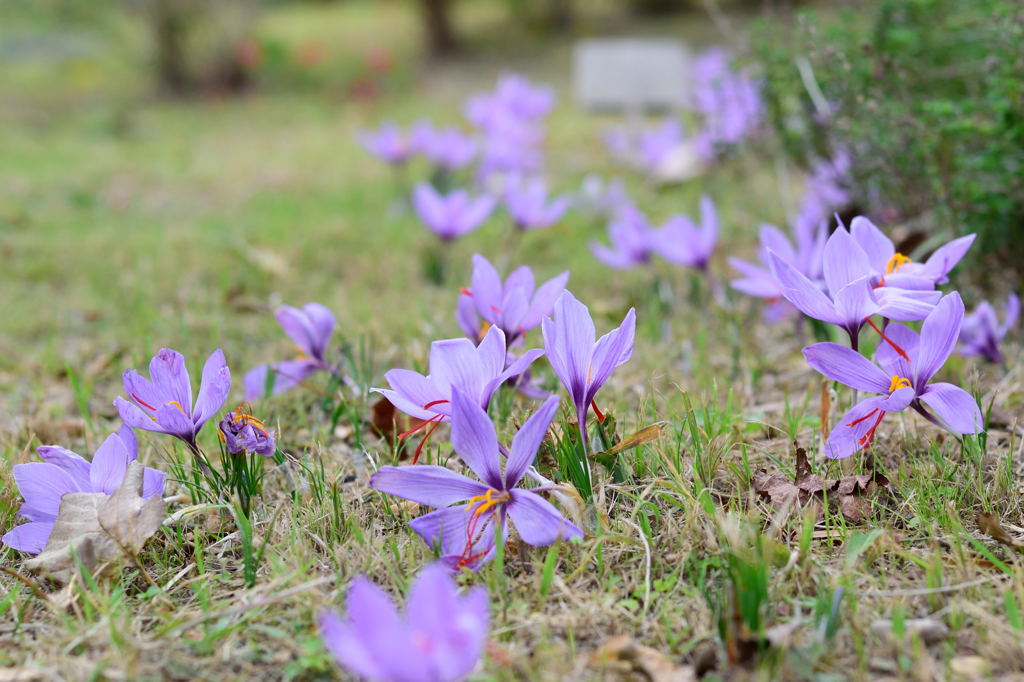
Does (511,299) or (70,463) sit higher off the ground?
(511,299)

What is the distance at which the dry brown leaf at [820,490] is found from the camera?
55.8 inches

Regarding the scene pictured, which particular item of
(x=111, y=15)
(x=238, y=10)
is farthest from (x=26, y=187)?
(x=111, y=15)

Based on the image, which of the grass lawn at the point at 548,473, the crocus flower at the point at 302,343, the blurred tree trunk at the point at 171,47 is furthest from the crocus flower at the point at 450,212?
the blurred tree trunk at the point at 171,47

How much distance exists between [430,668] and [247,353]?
6.01 ft

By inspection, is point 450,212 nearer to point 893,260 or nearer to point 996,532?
point 893,260

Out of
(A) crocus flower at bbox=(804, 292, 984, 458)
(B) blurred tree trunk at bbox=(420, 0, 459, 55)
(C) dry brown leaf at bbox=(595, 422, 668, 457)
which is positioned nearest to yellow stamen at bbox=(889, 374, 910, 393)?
(A) crocus flower at bbox=(804, 292, 984, 458)

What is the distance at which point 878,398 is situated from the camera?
1283 millimetres

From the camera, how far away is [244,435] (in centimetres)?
135

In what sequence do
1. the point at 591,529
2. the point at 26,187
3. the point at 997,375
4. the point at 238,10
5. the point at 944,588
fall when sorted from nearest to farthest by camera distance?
1. the point at 944,588
2. the point at 591,529
3. the point at 997,375
4. the point at 26,187
5. the point at 238,10

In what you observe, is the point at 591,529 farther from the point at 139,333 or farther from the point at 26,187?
the point at 26,187

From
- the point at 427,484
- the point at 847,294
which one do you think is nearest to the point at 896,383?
the point at 847,294

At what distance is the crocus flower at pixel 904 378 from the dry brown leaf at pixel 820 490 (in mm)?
121

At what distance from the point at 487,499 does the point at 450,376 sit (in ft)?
0.58

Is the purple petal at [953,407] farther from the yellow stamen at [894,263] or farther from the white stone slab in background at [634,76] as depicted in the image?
the white stone slab in background at [634,76]
